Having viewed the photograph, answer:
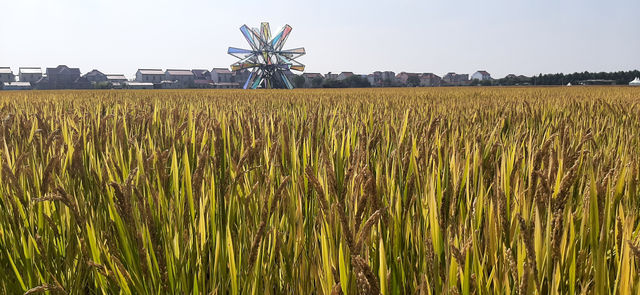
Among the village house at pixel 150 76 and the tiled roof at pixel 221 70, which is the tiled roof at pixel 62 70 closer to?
the village house at pixel 150 76

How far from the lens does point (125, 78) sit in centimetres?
9069

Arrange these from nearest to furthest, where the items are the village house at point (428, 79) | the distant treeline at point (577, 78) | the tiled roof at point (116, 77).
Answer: the distant treeline at point (577, 78)
the tiled roof at point (116, 77)
the village house at point (428, 79)

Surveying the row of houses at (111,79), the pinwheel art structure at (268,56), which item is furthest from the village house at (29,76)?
the pinwheel art structure at (268,56)

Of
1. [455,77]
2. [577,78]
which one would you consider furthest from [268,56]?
[455,77]

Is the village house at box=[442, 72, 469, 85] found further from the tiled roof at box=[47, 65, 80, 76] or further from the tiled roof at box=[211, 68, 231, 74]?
the tiled roof at box=[47, 65, 80, 76]

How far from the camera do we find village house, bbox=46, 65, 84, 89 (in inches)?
2795

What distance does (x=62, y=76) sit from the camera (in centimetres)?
7562

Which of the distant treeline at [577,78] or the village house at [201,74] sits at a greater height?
the village house at [201,74]

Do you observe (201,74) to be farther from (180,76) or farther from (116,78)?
(116,78)

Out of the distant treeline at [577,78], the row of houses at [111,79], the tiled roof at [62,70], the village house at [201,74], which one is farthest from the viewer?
the village house at [201,74]

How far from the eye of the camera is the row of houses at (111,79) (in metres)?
70.2

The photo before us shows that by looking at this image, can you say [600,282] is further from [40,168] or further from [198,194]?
[40,168]

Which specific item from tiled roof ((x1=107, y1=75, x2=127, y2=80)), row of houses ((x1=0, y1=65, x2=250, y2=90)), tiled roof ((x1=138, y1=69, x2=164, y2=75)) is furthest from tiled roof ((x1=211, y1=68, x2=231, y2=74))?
tiled roof ((x1=107, y1=75, x2=127, y2=80))

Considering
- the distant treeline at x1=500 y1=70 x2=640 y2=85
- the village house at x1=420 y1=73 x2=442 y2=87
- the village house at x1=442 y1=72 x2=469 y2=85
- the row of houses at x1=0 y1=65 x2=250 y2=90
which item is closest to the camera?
the distant treeline at x1=500 y1=70 x2=640 y2=85
